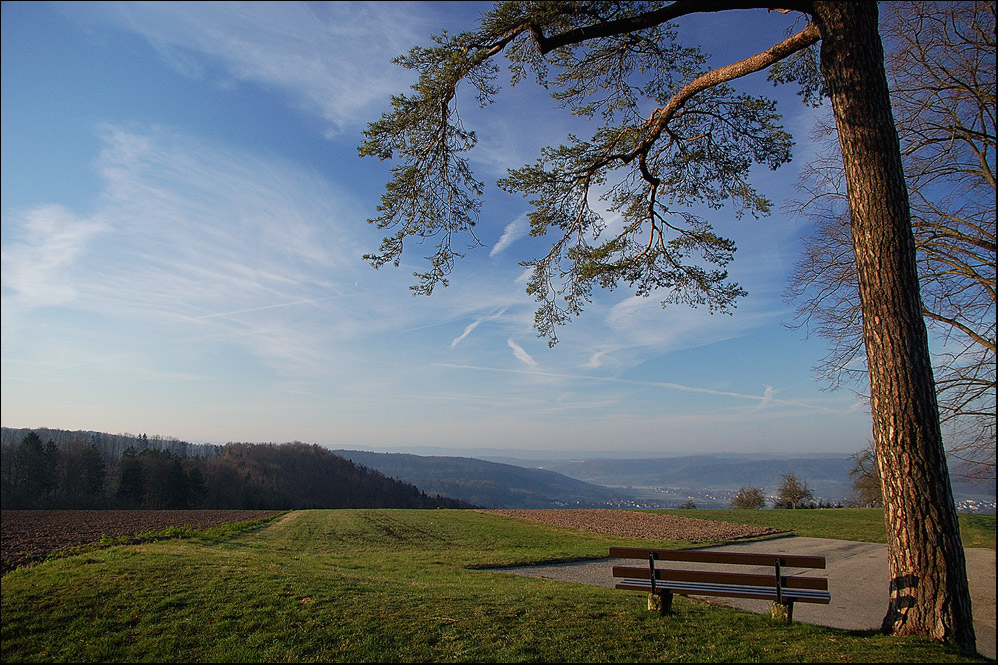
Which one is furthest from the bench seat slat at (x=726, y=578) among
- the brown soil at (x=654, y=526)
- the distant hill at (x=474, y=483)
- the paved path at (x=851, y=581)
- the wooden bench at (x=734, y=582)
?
the distant hill at (x=474, y=483)

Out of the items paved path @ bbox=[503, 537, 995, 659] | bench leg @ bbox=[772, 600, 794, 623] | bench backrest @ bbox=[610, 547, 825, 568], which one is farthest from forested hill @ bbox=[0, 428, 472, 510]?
bench leg @ bbox=[772, 600, 794, 623]

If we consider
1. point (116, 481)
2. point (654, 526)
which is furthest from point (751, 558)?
point (116, 481)

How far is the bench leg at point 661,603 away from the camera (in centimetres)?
618

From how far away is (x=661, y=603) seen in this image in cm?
623

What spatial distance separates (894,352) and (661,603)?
4.11 m

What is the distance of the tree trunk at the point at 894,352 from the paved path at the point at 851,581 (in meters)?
1.36

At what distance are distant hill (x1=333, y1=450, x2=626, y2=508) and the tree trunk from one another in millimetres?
121330

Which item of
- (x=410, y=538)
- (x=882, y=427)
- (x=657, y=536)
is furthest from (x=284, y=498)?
(x=882, y=427)

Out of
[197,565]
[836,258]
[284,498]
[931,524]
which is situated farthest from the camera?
[284,498]

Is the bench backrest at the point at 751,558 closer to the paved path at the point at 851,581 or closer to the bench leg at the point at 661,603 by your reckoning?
the bench leg at the point at 661,603

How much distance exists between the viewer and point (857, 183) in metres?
5.39

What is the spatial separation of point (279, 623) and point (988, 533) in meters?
18.2

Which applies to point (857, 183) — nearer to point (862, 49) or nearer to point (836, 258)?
point (862, 49)

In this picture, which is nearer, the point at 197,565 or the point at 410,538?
the point at 197,565
